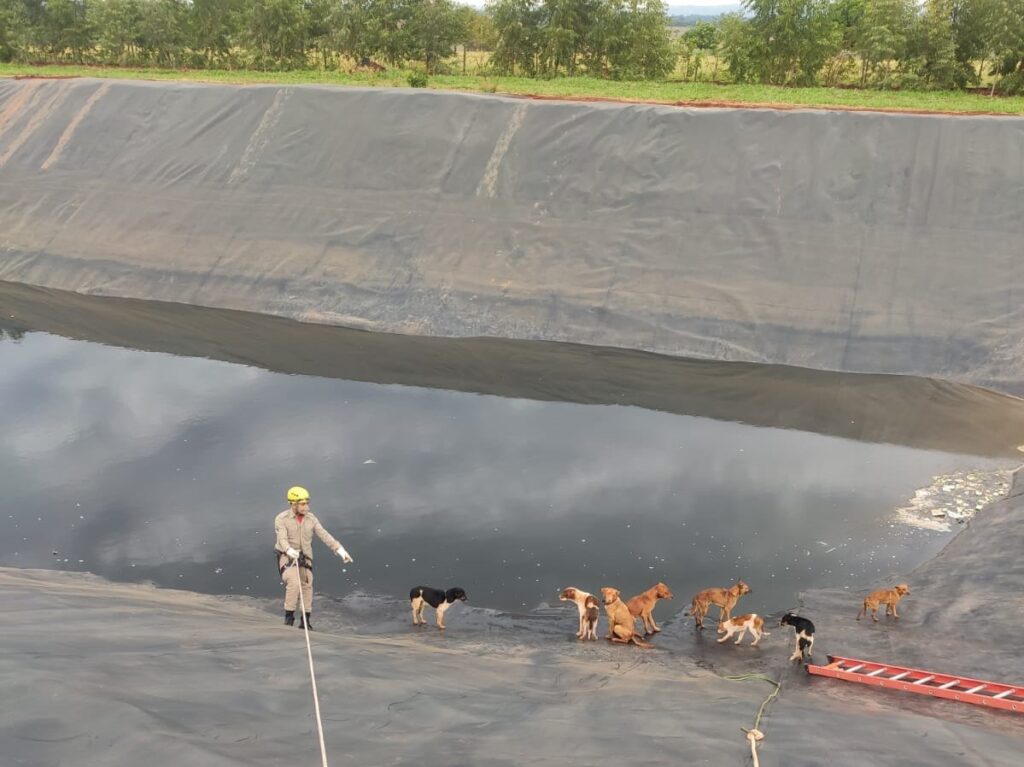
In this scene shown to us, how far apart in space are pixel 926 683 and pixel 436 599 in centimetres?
420

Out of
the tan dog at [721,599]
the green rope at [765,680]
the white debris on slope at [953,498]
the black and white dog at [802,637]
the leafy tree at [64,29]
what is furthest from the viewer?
the leafy tree at [64,29]

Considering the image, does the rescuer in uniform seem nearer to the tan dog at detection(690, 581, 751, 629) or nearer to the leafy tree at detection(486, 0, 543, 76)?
the tan dog at detection(690, 581, 751, 629)

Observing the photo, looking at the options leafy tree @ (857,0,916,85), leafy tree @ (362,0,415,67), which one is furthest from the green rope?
leafy tree @ (362,0,415,67)

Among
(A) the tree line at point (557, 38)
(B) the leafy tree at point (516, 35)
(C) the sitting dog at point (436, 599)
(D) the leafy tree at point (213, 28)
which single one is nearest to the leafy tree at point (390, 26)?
(A) the tree line at point (557, 38)

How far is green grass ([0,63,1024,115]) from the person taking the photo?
23125 millimetres

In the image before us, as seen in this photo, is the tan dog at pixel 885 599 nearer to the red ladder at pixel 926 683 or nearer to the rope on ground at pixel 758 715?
the red ladder at pixel 926 683

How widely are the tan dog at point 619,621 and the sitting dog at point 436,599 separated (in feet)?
4.43

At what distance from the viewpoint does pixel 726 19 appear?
99.2ft

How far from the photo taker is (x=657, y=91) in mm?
26375

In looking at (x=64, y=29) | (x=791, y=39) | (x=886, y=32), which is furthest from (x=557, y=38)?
(x=64, y=29)

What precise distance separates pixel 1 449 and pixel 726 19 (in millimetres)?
25586

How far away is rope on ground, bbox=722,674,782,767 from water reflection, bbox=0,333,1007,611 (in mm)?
2011

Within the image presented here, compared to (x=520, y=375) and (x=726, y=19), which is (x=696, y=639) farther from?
(x=726, y=19)

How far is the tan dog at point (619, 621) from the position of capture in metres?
8.46
